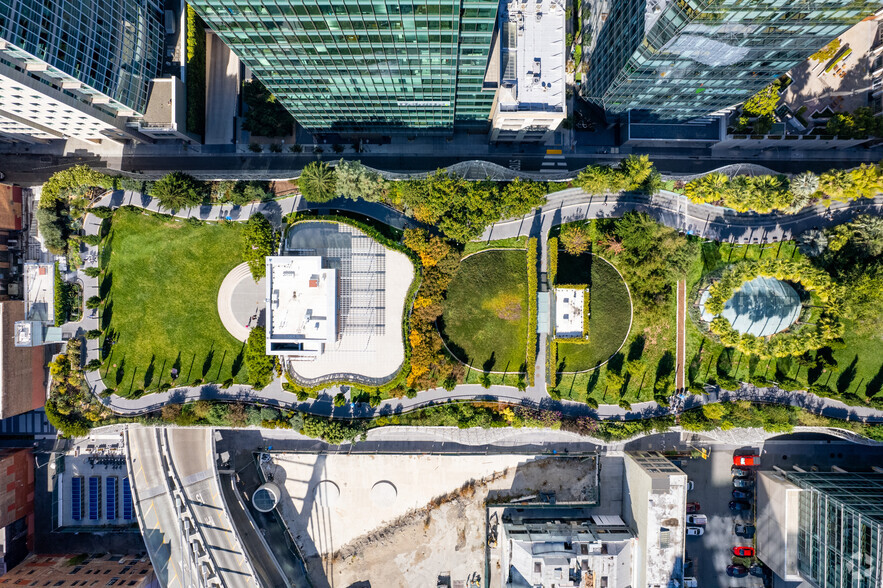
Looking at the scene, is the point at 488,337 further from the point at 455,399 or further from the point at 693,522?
the point at 693,522

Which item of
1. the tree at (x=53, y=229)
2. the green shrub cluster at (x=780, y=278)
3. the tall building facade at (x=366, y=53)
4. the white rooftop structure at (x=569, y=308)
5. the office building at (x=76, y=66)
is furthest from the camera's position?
the tree at (x=53, y=229)

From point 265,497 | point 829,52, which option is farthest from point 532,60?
point 265,497

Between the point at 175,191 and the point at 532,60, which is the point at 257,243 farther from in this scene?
the point at 532,60

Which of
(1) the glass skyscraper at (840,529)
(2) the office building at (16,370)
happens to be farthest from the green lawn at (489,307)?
(2) the office building at (16,370)

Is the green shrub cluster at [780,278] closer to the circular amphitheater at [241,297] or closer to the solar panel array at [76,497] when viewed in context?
the circular amphitheater at [241,297]

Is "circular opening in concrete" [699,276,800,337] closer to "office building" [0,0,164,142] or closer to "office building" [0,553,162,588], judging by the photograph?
"office building" [0,0,164,142]

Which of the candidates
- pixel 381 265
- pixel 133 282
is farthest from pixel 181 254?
pixel 381 265
